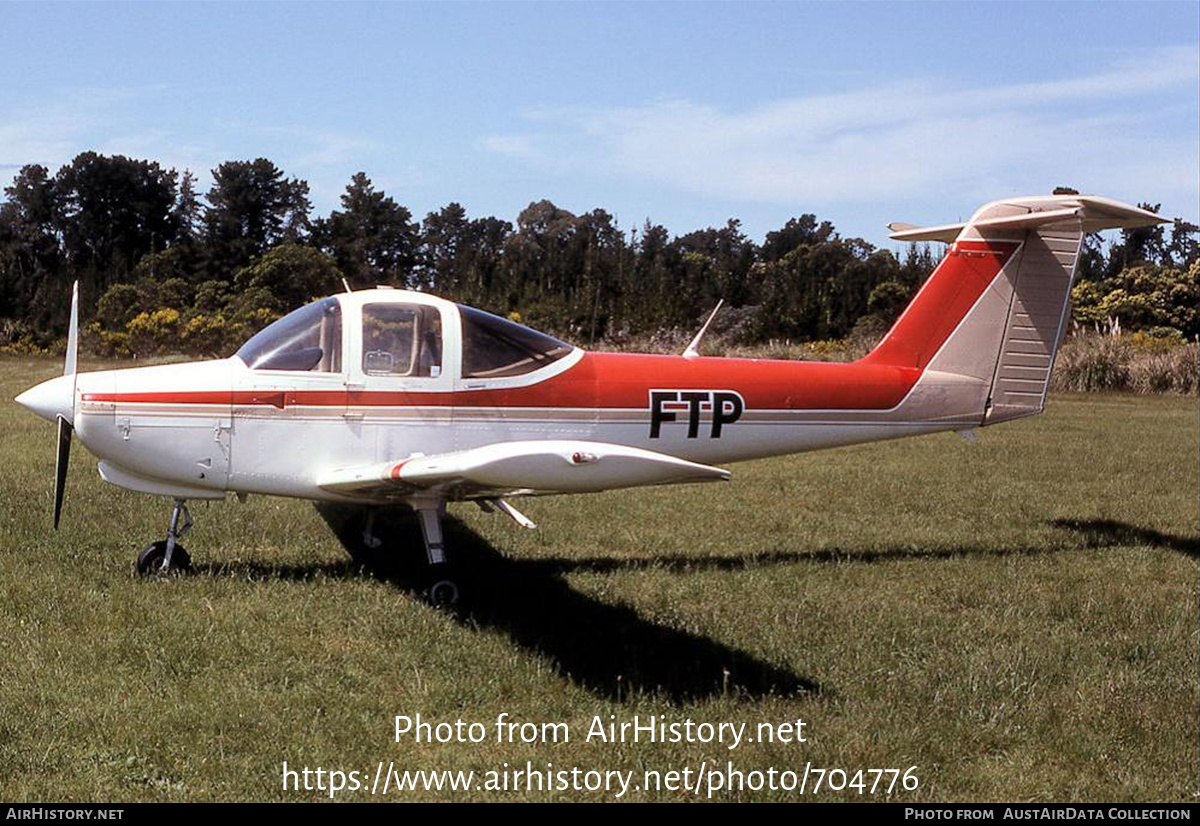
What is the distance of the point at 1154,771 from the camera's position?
4.61 m

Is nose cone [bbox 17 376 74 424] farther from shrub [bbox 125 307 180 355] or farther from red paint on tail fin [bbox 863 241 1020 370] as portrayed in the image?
shrub [bbox 125 307 180 355]

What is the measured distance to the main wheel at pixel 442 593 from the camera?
22.3 ft

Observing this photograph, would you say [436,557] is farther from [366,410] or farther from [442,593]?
[366,410]

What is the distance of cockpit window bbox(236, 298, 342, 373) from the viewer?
7.17m

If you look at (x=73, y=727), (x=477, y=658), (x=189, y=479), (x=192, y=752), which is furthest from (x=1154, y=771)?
(x=189, y=479)

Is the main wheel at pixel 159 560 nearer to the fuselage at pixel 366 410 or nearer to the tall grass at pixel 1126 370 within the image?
the fuselage at pixel 366 410

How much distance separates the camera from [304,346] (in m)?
7.20

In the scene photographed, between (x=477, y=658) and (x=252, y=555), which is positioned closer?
(x=477, y=658)

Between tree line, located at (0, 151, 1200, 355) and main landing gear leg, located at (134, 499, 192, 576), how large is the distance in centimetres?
2191

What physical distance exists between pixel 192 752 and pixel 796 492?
314 inches

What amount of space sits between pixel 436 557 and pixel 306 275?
82.6 ft

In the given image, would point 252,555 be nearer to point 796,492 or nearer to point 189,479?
point 189,479

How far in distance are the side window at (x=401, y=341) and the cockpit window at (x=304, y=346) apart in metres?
0.20

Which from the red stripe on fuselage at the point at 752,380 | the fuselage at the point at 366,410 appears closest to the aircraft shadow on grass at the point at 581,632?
the fuselage at the point at 366,410
